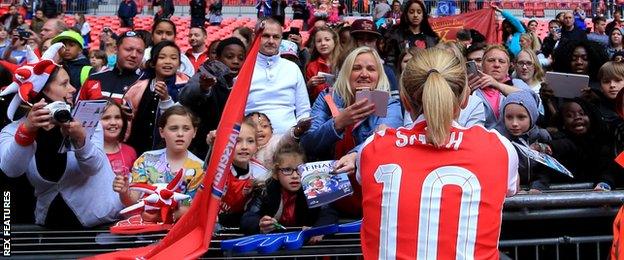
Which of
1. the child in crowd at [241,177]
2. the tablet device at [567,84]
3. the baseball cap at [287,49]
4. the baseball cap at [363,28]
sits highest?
the baseball cap at [363,28]

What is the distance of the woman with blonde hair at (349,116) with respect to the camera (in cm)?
500

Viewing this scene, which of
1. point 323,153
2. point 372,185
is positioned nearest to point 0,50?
point 323,153

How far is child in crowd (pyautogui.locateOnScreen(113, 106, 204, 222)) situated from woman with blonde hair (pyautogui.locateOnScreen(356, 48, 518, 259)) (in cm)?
184

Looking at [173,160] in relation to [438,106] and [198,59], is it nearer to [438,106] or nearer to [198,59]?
[438,106]

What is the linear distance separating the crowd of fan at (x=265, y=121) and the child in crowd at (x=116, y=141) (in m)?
0.01

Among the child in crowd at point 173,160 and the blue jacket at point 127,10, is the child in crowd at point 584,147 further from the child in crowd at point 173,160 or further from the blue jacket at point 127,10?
the blue jacket at point 127,10

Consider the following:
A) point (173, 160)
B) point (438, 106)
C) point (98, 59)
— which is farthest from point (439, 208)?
point (98, 59)

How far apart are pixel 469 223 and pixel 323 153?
1986mm

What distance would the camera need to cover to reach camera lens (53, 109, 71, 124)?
14.5 feet

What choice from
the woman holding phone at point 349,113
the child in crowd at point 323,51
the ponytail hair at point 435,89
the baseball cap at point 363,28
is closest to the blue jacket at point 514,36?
the baseball cap at point 363,28

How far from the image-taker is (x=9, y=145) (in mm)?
4645

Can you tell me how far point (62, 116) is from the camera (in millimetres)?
4453

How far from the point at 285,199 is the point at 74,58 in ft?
12.9

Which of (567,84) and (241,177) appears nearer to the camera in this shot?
(241,177)
